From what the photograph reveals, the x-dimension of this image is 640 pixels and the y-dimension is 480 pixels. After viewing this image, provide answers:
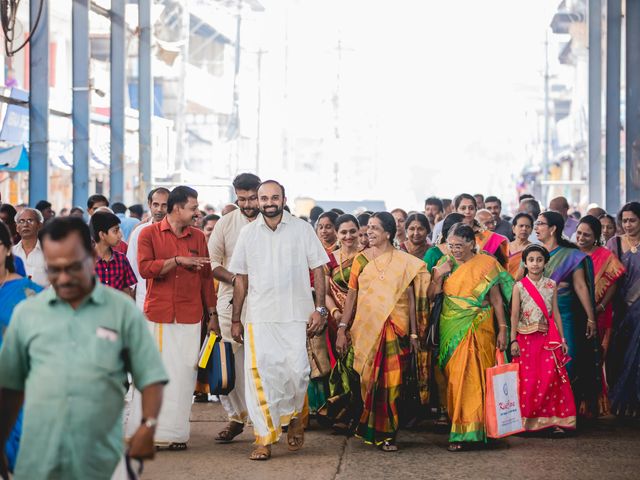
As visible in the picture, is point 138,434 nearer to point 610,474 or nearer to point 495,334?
point 610,474

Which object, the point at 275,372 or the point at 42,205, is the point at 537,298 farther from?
the point at 42,205

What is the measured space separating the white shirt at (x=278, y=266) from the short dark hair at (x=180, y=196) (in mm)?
463

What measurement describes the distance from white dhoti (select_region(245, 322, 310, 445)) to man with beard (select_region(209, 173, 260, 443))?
593 millimetres

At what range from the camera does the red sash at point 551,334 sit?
9.16 metres

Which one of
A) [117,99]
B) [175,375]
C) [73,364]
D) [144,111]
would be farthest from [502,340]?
[144,111]

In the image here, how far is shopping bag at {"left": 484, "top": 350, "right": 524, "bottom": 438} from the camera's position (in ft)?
27.5

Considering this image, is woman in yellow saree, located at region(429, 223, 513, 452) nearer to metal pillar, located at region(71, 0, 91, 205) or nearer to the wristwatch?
the wristwatch

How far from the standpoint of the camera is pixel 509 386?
8547mm

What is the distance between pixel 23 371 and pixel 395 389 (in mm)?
4629

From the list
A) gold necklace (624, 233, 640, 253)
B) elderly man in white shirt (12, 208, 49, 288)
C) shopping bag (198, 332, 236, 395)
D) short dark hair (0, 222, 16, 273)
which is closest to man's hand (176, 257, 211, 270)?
shopping bag (198, 332, 236, 395)

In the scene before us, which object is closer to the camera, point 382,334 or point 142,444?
point 142,444

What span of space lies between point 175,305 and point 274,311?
729 mm

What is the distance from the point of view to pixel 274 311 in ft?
26.5

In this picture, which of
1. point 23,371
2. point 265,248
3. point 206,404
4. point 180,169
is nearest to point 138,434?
point 23,371
